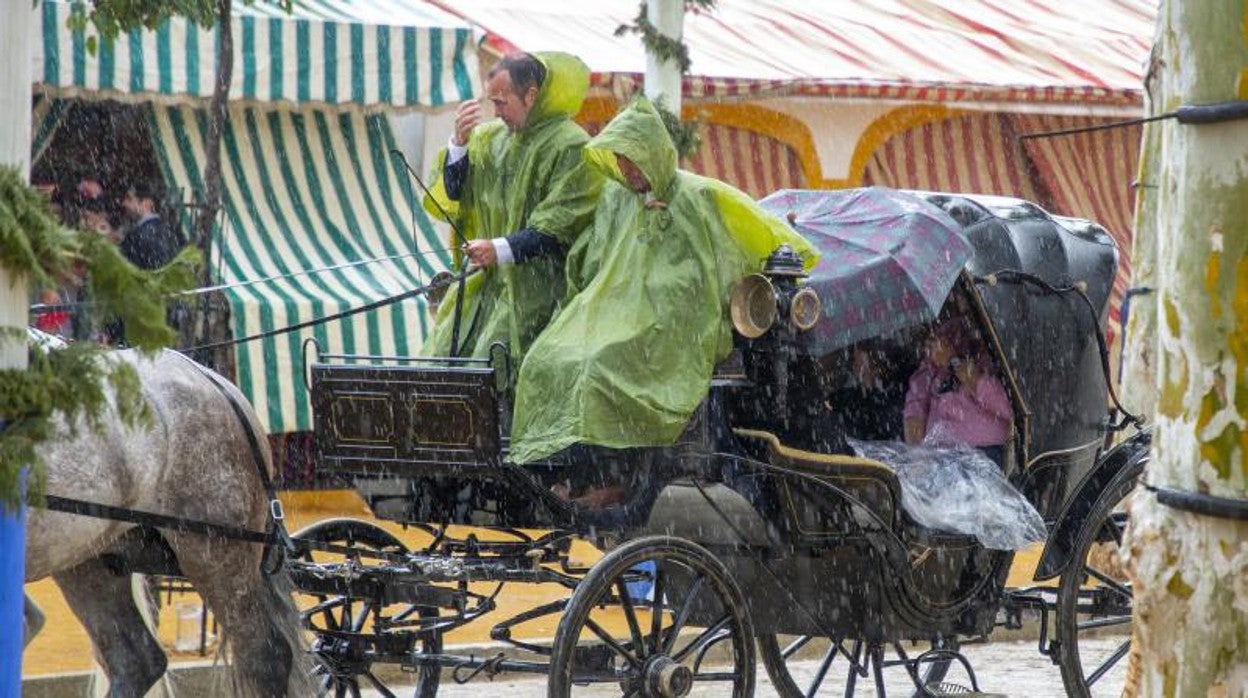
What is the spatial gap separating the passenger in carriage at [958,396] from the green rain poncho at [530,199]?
1.36 m

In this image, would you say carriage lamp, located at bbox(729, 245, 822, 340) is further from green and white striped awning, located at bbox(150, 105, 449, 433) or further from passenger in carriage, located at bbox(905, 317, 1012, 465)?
green and white striped awning, located at bbox(150, 105, 449, 433)

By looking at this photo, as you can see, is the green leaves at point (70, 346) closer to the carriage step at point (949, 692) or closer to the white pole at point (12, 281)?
the white pole at point (12, 281)

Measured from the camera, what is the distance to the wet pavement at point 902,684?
8.15 m

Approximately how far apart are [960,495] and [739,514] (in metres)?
0.74

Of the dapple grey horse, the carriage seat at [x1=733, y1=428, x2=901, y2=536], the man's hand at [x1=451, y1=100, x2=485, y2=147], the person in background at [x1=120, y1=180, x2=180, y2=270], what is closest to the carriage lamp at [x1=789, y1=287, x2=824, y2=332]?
the carriage seat at [x1=733, y1=428, x2=901, y2=536]

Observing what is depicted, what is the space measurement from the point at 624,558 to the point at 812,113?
10043 millimetres

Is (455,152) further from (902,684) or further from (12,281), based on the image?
(12,281)

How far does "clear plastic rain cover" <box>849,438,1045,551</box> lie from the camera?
261 inches

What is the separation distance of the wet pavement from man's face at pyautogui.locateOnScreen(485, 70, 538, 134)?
8.11 ft

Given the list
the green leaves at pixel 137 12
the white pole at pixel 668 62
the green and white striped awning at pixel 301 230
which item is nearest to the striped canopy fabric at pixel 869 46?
the green and white striped awning at pixel 301 230

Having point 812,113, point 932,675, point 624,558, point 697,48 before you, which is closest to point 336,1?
point 697,48

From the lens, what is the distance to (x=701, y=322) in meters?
6.25

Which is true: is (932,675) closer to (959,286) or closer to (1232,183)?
(959,286)

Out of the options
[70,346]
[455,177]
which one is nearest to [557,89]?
[455,177]
